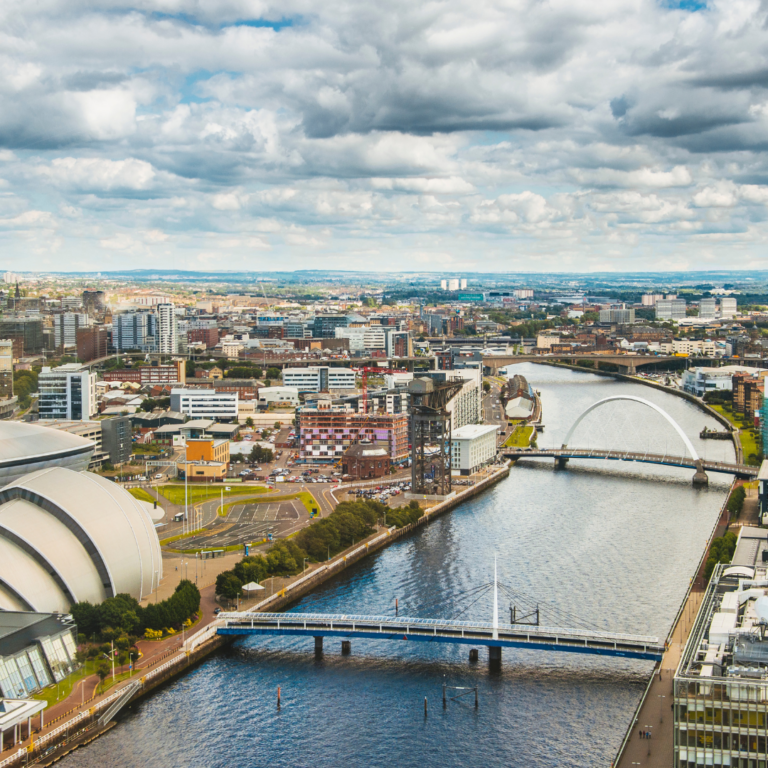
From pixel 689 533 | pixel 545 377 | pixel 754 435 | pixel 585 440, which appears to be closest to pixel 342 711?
pixel 689 533

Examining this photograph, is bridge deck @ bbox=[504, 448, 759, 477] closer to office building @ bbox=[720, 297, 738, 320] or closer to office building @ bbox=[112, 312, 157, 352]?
office building @ bbox=[112, 312, 157, 352]

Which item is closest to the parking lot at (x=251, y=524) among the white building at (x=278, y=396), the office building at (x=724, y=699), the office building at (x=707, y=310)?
the office building at (x=724, y=699)

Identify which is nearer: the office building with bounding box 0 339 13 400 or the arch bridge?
the arch bridge

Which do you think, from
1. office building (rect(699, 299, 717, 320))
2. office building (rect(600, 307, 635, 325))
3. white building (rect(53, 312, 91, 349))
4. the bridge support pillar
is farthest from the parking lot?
office building (rect(699, 299, 717, 320))

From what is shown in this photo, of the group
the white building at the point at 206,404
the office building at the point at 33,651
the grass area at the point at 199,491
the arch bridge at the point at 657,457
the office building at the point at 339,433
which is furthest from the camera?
the white building at the point at 206,404

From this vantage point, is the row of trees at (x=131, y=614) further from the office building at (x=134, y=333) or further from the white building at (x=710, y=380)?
the office building at (x=134, y=333)
